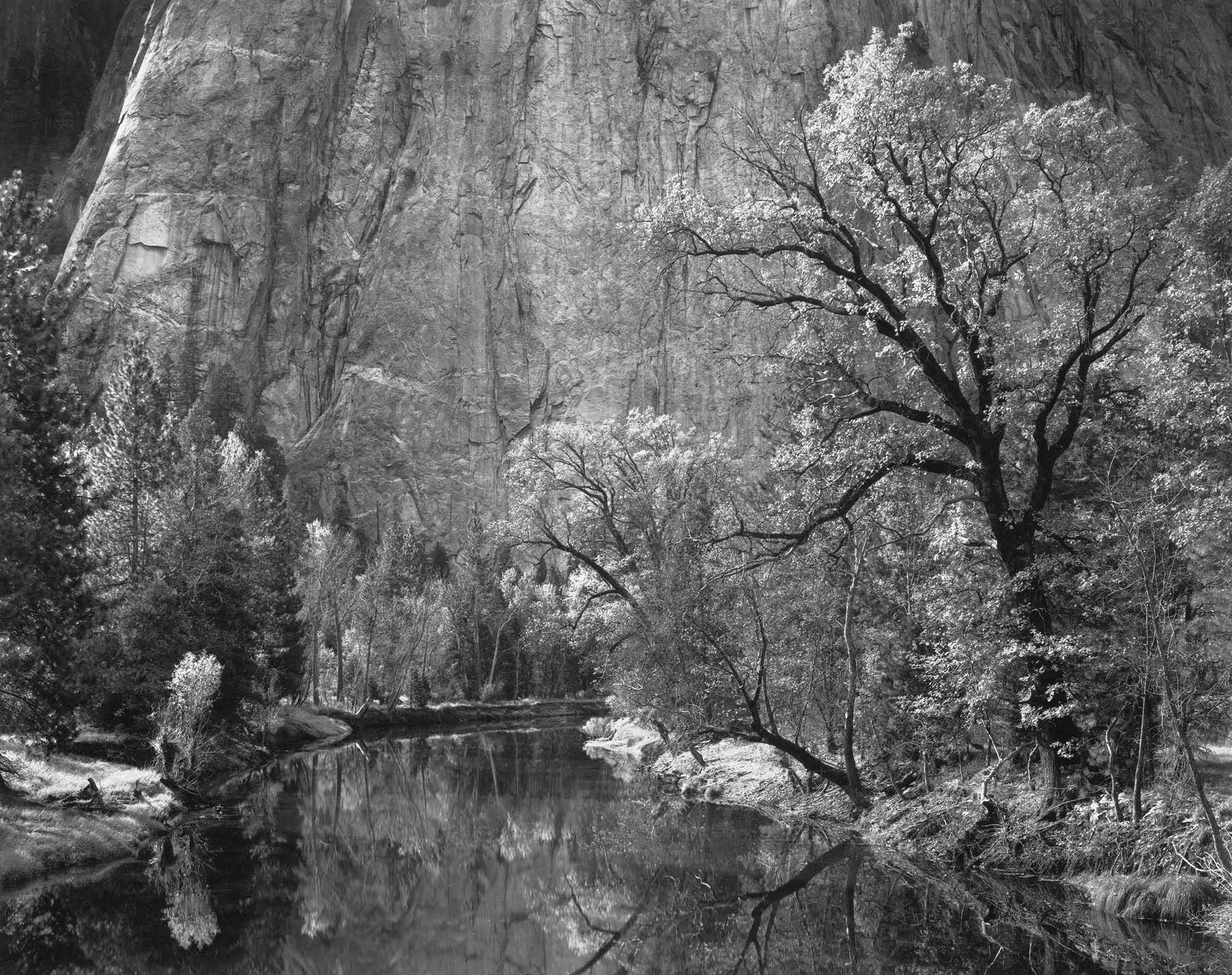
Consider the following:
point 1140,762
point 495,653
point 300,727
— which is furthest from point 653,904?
point 495,653

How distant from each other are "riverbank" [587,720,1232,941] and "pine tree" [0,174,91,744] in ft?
45.2

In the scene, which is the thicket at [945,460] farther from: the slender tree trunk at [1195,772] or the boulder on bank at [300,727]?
the boulder on bank at [300,727]

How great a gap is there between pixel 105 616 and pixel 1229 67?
119 metres

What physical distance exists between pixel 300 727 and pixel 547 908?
28.4 meters

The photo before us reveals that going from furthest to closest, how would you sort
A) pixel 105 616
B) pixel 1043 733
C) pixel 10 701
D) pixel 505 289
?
pixel 505 289
pixel 105 616
pixel 10 701
pixel 1043 733

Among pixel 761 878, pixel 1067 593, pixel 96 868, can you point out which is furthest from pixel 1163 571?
pixel 96 868

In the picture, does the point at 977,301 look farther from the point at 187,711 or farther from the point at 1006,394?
the point at 187,711

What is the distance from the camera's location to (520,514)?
30984 mm

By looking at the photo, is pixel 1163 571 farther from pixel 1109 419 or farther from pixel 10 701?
pixel 10 701

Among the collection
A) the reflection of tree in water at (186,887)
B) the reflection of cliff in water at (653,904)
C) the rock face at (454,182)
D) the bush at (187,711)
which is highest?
the rock face at (454,182)

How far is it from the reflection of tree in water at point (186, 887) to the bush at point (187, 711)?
300 cm

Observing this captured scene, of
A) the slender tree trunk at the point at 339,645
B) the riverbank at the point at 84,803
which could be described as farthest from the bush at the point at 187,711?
the slender tree trunk at the point at 339,645

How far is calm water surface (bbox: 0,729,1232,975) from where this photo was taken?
34.8ft

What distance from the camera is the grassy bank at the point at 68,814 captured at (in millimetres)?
14734
